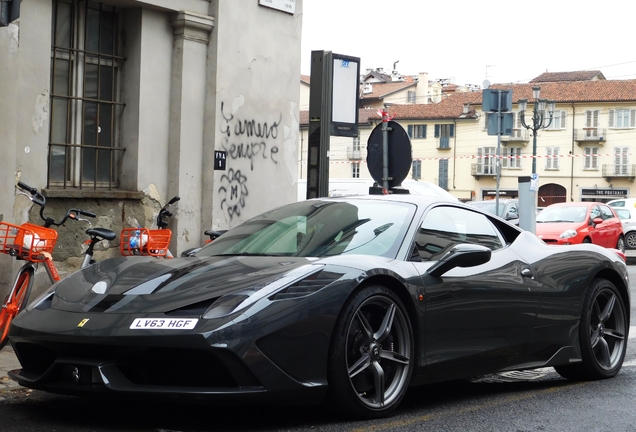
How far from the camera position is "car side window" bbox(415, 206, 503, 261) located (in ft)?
18.5

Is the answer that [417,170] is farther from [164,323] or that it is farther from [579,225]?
[164,323]

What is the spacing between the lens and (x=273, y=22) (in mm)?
11891

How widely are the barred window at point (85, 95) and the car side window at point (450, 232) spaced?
16.7ft

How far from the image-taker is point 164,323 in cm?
441

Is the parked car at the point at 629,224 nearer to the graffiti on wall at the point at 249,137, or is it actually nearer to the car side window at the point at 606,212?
the car side window at the point at 606,212

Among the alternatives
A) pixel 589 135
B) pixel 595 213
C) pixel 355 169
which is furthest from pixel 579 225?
pixel 355 169

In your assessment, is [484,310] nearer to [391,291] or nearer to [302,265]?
[391,291]

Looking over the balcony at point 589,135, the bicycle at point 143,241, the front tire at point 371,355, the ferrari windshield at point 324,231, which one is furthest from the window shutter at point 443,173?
the front tire at point 371,355

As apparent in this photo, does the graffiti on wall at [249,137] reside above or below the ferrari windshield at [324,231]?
above

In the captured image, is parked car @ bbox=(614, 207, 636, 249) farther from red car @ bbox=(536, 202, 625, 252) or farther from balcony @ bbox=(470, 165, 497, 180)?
balcony @ bbox=(470, 165, 497, 180)

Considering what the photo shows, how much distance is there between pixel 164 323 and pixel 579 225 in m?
18.2

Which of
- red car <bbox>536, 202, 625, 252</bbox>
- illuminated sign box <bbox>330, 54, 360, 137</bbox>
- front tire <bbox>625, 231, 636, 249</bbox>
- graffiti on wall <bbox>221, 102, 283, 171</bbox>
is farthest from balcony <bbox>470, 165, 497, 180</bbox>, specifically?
illuminated sign box <bbox>330, 54, 360, 137</bbox>

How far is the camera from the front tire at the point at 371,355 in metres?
4.71

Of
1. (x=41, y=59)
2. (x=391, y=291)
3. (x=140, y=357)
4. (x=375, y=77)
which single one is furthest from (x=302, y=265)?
(x=375, y=77)
